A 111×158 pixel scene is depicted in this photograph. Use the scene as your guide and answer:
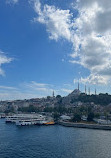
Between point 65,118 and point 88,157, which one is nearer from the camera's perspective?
point 88,157

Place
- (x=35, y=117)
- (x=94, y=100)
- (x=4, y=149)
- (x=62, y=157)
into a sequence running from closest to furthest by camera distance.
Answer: (x=62, y=157) < (x=4, y=149) < (x=35, y=117) < (x=94, y=100)

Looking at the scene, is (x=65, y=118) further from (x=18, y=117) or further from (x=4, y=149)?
(x=4, y=149)

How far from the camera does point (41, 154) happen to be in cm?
1298

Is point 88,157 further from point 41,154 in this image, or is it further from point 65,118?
point 65,118

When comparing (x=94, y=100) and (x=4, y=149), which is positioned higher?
(x=94, y=100)

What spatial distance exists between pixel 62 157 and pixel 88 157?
6.07 ft

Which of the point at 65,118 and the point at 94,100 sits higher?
the point at 94,100

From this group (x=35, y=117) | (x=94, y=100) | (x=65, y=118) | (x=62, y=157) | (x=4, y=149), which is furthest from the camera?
(x=94, y=100)

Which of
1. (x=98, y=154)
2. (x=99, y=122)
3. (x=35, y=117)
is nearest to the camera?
(x=98, y=154)

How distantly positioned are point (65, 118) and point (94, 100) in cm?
2793

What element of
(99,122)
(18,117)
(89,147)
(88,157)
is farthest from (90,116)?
(88,157)

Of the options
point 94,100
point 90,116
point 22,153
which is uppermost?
point 94,100

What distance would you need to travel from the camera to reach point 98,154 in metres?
13.2

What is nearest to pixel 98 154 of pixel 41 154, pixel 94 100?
pixel 41 154
